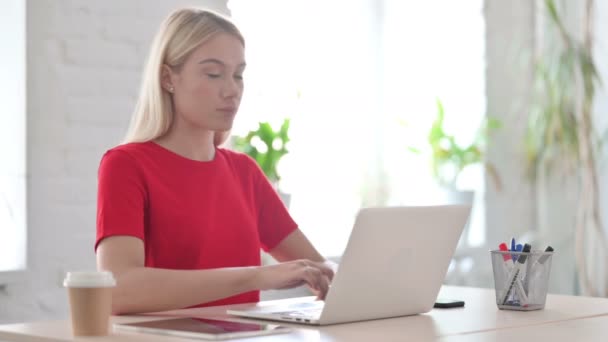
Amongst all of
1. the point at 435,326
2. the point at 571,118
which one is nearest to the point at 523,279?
the point at 435,326

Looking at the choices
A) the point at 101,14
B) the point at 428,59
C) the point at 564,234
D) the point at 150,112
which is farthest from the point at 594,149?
the point at 150,112

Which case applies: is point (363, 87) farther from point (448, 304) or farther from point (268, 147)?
point (448, 304)

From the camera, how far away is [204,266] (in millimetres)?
2090

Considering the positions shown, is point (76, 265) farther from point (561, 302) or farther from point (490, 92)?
point (490, 92)

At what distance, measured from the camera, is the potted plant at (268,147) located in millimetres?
3221

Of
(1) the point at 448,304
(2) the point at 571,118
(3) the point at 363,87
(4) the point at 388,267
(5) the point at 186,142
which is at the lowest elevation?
(1) the point at 448,304

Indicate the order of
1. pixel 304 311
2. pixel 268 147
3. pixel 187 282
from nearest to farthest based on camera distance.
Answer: pixel 304 311, pixel 187 282, pixel 268 147

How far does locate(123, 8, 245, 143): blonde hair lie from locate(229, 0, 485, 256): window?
189 centimetres

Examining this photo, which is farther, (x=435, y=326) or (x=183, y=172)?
(x=183, y=172)

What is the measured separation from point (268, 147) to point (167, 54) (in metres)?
1.16

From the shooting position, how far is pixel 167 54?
212 cm

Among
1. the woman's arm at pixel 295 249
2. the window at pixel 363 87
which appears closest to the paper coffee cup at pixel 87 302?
the woman's arm at pixel 295 249

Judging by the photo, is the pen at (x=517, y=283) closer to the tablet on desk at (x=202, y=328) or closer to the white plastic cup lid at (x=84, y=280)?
the tablet on desk at (x=202, y=328)

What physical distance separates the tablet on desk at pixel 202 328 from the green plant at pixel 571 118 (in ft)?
10.3
